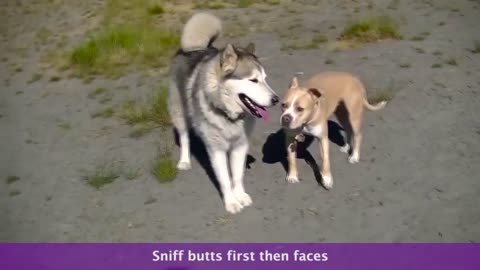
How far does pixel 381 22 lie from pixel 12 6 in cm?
915

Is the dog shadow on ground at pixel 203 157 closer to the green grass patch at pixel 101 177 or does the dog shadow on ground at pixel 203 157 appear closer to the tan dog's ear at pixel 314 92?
the green grass patch at pixel 101 177

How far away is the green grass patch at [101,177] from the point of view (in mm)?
5371

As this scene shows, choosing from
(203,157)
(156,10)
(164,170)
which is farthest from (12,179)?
(156,10)

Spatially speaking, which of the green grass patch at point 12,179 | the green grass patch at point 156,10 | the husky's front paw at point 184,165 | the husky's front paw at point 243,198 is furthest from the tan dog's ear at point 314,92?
the green grass patch at point 156,10

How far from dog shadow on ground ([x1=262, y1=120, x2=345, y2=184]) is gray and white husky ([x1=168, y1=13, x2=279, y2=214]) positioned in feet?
2.17

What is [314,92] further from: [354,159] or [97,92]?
[97,92]

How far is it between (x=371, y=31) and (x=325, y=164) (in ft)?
14.6

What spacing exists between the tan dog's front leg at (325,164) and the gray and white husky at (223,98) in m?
0.60

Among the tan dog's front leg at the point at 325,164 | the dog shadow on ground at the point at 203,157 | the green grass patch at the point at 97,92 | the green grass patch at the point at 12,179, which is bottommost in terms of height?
the green grass patch at the point at 12,179

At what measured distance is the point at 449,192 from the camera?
Result: 4.64 metres

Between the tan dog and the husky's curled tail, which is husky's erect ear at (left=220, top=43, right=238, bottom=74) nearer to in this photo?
the tan dog

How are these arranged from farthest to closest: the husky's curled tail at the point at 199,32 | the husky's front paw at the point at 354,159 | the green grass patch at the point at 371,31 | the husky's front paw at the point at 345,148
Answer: the green grass patch at the point at 371,31
the husky's front paw at the point at 345,148
the husky's curled tail at the point at 199,32
the husky's front paw at the point at 354,159
